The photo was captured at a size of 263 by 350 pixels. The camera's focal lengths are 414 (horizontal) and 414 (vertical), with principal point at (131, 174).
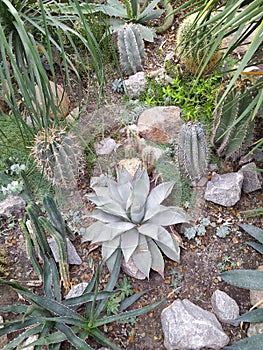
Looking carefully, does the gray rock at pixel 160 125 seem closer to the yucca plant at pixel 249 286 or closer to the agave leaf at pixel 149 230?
the agave leaf at pixel 149 230

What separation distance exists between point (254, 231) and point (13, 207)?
1.03 m

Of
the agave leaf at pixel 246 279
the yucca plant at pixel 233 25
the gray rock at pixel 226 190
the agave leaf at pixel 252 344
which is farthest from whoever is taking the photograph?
the gray rock at pixel 226 190

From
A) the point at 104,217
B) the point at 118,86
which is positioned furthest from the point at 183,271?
the point at 118,86

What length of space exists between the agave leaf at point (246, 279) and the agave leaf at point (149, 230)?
29 centimetres

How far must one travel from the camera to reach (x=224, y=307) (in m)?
1.51

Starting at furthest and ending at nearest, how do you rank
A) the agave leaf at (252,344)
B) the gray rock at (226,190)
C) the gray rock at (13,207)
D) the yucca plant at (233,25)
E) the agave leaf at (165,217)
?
the gray rock at (13,207)
the gray rock at (226,190)
the agave leaf at (165,217)
the agave leaf at (252,344)
the yucca plant at (233,25)

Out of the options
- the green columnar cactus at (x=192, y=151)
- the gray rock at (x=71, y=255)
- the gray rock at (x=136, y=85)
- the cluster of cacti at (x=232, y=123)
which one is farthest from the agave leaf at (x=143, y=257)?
the gray rock at (x=136, y=85)

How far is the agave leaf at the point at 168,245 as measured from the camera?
61.8 inches

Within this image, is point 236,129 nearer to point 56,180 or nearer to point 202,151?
point 202,151

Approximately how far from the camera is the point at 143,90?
7.16 ft

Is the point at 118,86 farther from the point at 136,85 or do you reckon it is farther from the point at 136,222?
the point at 136,222

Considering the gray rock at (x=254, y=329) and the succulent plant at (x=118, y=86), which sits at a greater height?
the succulent plant at (x=118, y=86)

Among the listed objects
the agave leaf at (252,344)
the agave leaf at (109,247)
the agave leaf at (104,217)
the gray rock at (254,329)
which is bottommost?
the gray rock at (254,329)

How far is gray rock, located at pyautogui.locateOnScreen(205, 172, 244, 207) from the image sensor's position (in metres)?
1.73
